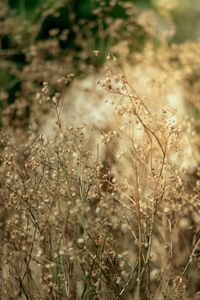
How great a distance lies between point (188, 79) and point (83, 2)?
2.86 meters

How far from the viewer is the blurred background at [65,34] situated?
5.01 metres

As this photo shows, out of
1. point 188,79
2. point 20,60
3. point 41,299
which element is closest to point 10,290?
point 41,299

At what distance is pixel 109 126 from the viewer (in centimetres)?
435

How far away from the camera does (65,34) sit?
16.3ft

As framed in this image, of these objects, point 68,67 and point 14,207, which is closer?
point 14,207

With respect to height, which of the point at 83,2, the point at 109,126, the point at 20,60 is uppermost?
the point at 83,2

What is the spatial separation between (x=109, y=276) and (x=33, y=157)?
634mm

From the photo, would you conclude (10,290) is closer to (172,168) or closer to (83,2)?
(172,168)

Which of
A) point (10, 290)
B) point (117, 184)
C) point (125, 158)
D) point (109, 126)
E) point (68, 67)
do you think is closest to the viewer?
point (117, 184)

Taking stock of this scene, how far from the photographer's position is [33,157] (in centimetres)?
261

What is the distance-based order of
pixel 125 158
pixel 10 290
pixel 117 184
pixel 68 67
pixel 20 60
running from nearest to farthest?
pixel 117 184, pixel 10 290, pixel 125 158, pixel 68 67, pixel 20 60

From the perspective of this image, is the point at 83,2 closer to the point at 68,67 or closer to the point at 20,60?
the point at 20,60

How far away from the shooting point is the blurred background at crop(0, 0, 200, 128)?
5.01 meters

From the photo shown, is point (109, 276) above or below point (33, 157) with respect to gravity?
below
